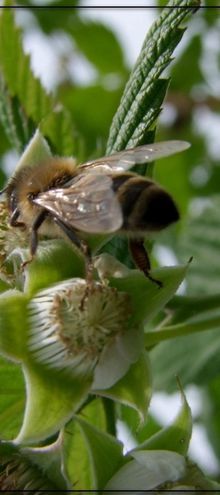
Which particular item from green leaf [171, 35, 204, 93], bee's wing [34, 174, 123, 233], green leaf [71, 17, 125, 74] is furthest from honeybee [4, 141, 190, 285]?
green leaf [71, 17, 125, 74]

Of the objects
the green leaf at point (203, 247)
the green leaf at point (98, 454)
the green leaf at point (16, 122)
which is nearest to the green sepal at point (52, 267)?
the green leaf at point (98, 454)

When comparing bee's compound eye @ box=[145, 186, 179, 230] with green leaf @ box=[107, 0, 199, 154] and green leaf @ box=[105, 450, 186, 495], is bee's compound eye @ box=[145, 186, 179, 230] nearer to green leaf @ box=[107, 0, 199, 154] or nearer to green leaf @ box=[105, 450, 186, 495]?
green leaf @ box=[107, 0, 199, 154]

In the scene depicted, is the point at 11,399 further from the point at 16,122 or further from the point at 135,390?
the point at 16,122

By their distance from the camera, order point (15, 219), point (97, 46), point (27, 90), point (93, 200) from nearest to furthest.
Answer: point (93, 200) → point (15, 219) → point (27, 90) → point (97, 46)

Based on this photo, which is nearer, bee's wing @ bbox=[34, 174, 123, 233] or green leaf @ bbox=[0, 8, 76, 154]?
bee's wing @ bbox=[34, 174, 123, 233]

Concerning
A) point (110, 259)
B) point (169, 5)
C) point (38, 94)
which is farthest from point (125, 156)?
point (38, 94)

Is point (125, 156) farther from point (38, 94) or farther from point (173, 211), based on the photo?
point (38, 94)

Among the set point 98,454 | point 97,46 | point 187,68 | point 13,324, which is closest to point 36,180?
point 13,324
